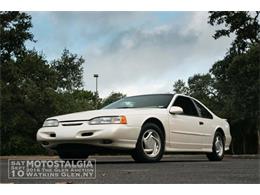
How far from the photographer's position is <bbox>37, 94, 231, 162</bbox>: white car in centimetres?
668

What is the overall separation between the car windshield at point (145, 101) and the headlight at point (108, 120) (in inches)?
33.7

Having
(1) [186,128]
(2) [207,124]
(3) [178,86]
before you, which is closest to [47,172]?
(1) [186,128]

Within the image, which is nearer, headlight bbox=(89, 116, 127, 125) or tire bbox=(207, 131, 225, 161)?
headlight bbox=(89, 116, 127, 125)

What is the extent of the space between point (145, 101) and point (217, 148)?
178 centimetres

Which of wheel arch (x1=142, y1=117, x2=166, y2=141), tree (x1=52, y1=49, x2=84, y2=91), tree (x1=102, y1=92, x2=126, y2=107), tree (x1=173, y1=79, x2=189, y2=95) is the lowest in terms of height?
wheel arch (x1=142, y1=117, x2=166, y2=141)

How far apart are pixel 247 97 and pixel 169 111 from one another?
14317 mm

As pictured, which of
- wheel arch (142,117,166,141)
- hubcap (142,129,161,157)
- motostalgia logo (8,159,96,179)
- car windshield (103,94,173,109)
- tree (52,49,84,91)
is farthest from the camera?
tree (52,49,84,91)

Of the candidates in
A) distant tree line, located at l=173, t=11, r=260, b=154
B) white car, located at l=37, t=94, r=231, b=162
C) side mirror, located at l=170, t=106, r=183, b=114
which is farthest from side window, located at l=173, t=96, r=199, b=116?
distant tree line, located at l=173, t=11, r=260, b=154

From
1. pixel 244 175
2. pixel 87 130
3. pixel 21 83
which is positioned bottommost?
pixel 244 175

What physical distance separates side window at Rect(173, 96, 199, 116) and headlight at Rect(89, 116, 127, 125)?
4.76 ft

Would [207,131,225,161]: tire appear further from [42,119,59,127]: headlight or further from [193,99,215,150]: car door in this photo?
[42,119,59,127]: headlight

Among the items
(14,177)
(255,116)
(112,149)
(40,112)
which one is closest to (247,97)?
(255,116)
